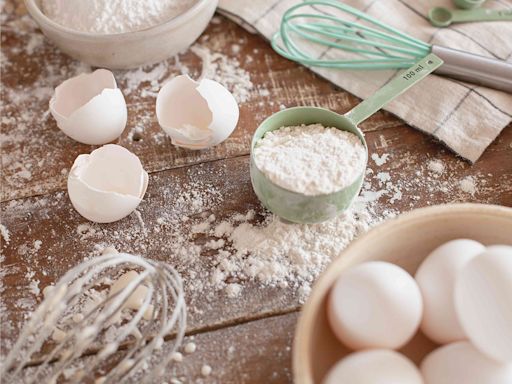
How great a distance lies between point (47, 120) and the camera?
107 centimetres

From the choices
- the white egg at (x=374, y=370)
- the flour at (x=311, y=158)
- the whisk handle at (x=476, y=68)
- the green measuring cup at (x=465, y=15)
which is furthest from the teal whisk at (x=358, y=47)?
the white egg at (x=374, y=370)

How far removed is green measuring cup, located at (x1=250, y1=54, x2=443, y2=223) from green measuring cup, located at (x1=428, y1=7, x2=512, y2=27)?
148mm

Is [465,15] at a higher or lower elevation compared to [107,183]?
higher

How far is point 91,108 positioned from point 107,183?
114 mm

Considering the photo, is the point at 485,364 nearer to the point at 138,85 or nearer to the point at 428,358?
the point at 428,358

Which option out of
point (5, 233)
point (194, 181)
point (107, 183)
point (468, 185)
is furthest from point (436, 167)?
point (5, 233)

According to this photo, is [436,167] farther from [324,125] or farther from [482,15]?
[482,15]

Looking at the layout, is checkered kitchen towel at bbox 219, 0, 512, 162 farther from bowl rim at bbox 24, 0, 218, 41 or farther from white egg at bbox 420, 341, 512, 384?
white egg at bbox 420, 341, 512, 384

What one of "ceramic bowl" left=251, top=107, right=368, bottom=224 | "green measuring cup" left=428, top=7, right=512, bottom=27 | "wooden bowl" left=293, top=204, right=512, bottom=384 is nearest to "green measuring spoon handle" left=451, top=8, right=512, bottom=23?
"green measuring cup" left=428, top=7, right=512, bottom=27

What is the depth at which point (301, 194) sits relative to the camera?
0.85 meters

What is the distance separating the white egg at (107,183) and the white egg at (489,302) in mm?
469

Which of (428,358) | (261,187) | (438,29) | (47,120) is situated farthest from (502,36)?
(47,120)

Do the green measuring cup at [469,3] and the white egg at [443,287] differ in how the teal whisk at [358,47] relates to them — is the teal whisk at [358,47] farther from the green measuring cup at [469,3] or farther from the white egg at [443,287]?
the white egg at [443,287]

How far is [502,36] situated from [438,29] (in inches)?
4.4
